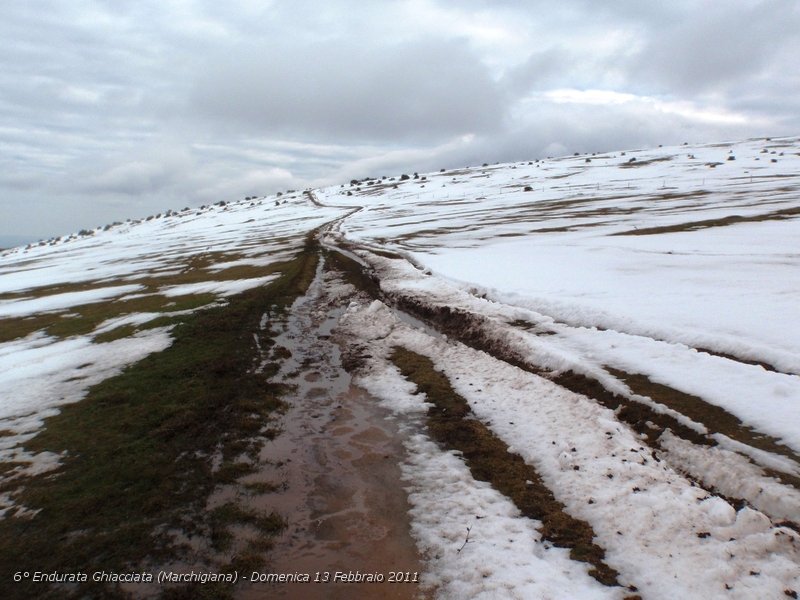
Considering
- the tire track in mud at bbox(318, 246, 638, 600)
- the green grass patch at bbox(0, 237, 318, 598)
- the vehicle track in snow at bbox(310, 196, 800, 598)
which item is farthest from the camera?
the green grass patch at bbox(0, 237, 318, 598)

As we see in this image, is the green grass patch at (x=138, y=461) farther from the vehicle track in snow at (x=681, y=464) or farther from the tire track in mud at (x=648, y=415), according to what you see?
the tire track in mud at (x=648, y=415)

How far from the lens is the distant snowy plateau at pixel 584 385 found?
6.72m

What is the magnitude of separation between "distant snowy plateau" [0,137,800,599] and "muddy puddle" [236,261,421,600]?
467 millimetres

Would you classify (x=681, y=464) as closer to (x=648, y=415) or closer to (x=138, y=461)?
(x=648, y=415)

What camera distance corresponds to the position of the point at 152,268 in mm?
47625

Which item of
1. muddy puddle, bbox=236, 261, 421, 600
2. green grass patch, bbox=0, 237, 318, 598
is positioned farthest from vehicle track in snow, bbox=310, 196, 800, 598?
green grass patch, bbox=0, 237, 318, 598

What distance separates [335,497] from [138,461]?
480cm

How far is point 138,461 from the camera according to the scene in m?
9.97

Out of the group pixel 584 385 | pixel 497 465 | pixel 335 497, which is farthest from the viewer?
pixel 584 385

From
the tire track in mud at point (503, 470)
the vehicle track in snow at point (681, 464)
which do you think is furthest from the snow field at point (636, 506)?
the tire track in mud at point (503, 470)

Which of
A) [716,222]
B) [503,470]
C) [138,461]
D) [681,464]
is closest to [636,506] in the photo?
[681,464]

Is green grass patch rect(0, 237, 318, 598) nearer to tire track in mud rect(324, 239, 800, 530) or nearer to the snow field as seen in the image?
the snow field

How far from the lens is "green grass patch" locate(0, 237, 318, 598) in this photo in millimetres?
7539

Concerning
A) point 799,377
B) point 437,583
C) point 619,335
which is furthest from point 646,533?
point 619,335
